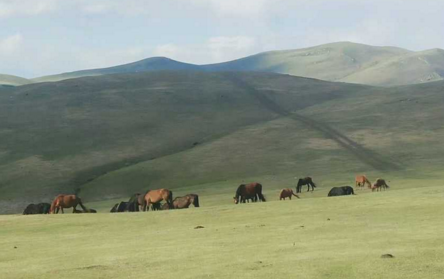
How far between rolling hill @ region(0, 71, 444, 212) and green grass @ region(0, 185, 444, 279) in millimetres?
33402

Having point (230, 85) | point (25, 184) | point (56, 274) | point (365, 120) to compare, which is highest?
point (230, 85)

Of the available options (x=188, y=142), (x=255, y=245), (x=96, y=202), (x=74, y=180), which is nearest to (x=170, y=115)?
(x=188, y=142)

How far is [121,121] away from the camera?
10350cm

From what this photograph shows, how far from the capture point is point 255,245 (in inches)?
769

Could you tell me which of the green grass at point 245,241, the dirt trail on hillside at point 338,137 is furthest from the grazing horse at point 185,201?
the dirt trail on hillside at point 338,137

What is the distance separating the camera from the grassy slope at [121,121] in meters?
74.2

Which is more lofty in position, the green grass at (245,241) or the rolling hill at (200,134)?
the rolling hill at (200,134)

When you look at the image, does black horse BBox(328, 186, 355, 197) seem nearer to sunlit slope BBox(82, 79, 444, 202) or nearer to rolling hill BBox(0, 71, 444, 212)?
sunlit slope BBox(82, 79, 444, 202)

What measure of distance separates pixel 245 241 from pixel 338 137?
6786cm

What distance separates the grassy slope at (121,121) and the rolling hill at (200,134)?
19cm

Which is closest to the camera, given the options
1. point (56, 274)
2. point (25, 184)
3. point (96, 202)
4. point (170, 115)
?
point (56, 274)

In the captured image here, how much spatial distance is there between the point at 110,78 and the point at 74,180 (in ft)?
245

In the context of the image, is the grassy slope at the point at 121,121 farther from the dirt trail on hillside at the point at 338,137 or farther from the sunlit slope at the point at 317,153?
the dirt trail on hillside at the point at 338,137

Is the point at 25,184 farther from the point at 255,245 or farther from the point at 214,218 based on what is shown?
the point at 255,245
